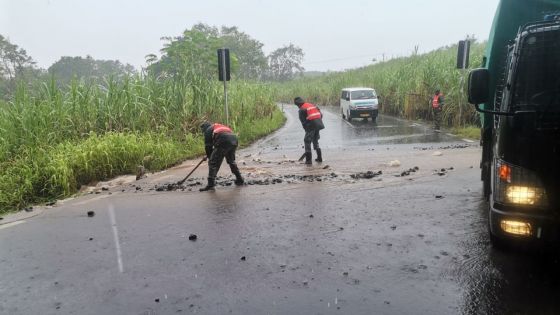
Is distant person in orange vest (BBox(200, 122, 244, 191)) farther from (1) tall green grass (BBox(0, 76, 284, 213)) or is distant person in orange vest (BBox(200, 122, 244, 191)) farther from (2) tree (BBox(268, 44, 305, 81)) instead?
(2) tree (BBox(268, 44, 305, 81))

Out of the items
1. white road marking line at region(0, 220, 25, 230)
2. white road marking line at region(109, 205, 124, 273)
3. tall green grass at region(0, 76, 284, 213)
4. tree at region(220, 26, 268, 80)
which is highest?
tree at region(220, 26, 268, 80)

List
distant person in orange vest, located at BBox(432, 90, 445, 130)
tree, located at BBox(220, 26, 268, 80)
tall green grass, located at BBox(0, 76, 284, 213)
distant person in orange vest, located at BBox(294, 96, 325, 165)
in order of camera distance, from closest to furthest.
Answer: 1. tall green grass, located at BBox(0, 76, 284, 213)
2. distant person in orange vest, located at BBox(294, 96, 325, 165)
3. distant person in orange vest, located at BBox(432, 90, 445, 130)
4. tree, located at BBox(220, 26, 268, 80)

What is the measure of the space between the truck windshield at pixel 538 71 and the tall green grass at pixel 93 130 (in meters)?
7.45

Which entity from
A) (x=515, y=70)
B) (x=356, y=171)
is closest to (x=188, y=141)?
(x=356, y=171)

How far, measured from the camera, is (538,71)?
3709mm

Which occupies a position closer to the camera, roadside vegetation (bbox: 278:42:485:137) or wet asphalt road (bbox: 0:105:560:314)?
wet asphalt road (bbox: 0:105:560:314)

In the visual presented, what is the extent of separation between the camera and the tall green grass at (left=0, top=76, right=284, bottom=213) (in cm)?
826

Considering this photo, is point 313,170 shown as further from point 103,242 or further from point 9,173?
point 9,173

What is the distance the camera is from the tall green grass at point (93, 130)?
27.1 feet

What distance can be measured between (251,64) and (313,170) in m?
49.4

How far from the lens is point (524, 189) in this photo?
3.29 meters

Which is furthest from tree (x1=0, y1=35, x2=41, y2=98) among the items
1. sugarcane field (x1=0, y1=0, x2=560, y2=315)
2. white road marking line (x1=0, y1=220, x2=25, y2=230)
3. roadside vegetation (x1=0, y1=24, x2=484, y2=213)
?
white road marking line (x1=0, y1=220, x2=25, y2=230)

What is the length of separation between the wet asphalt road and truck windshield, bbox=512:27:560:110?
4.64 ft

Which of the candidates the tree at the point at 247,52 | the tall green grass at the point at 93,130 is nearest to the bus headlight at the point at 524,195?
the tall green grass at the point at 93,130
